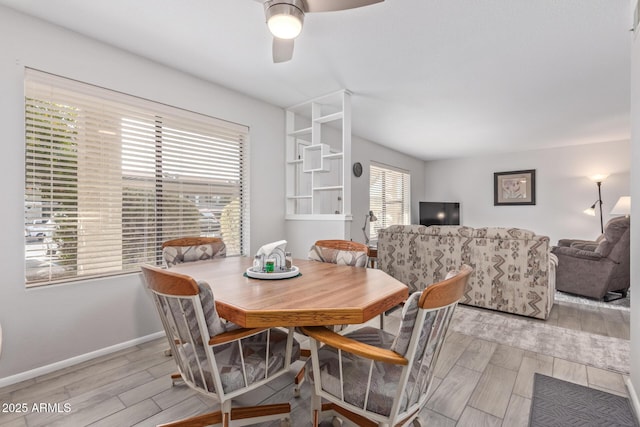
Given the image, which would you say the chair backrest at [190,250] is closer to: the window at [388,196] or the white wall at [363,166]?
the white wall at [363,166]

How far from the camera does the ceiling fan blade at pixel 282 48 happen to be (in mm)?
1886

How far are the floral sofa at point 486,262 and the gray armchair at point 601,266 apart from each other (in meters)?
0.65

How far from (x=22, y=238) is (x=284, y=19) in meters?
2.22

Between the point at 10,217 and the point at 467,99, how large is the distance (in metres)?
4.30

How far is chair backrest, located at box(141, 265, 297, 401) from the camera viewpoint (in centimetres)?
118

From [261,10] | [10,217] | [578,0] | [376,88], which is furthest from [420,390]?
[376,88]

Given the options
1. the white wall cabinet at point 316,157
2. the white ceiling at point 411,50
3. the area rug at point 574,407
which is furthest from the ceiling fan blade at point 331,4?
the area rug at point 574,407

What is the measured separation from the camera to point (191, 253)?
2461 mm

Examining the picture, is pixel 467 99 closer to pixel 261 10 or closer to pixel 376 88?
pixel 376 88

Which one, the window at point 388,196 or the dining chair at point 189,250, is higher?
the window at point 388,196

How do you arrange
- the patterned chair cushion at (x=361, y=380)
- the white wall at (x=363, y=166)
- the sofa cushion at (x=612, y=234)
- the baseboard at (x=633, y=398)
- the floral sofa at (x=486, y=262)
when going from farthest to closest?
1. the white wall at (x=363, y=166)
2. the sofa cushion at (x=612, y=234)
3. the floral sofa at (x=486, y=262)
4. the baseboard at (x=633, y=398)
5. the patterned chair cushion at (x=361, y=380)

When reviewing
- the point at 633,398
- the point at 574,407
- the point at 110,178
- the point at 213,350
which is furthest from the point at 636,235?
the point at 110,178

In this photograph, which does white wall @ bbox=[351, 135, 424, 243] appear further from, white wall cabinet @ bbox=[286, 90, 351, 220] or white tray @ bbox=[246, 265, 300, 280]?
white tray @ bbox=[246, 265, 300, 280]

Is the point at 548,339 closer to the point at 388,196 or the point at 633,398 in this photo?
the point at 633,398
